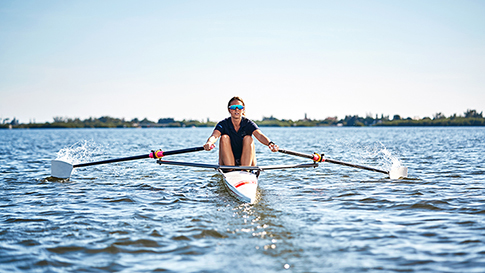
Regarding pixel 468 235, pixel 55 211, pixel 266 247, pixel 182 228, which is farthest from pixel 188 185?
pixel 468 235

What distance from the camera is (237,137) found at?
9.57 meters

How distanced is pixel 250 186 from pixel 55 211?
13.5ft

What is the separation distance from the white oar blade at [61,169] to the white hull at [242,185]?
5838 millimetres

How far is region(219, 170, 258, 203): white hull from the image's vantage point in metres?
7.91

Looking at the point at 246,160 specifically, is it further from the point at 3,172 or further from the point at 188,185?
the point at 3,172

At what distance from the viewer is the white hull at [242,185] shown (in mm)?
7912

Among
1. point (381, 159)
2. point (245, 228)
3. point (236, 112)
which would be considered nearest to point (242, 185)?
point (236, 112)

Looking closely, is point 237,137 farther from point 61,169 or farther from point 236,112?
point 61,169

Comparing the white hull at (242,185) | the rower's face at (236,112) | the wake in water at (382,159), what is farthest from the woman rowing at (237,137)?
the wake in water at (382,159)

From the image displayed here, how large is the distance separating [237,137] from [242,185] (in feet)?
5.67

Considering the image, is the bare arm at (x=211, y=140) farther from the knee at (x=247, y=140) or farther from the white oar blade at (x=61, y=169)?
the white oar blade at (x=61, y=169)

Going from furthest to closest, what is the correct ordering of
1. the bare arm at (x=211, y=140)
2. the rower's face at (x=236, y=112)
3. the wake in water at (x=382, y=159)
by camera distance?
the wake in water at (x=382, y=159) → the rower's face at (x=236, y=112) → the bare arm at (x=211, y=140)

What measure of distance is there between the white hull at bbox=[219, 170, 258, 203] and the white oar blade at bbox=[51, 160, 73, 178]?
5.84 metres

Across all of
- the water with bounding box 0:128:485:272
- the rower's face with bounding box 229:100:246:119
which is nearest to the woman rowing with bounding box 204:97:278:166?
the rower's face with bounding box 229:100:246:119
